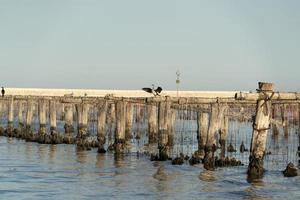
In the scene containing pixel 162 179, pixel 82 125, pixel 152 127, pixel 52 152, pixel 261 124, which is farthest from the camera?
pixel 152 127

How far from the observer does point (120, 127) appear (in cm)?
3284

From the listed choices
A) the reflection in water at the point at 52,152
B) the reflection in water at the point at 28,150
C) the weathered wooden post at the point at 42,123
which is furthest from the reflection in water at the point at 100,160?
the weathered wooden post at the point at 42,123

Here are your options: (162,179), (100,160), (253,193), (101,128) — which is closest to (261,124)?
(253,193)

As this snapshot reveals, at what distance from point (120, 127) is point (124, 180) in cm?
846

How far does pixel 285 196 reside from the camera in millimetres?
21859

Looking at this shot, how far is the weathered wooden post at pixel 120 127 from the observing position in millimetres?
32906

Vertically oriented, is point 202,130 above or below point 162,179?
above

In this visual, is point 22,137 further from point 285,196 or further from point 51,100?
point 285,196

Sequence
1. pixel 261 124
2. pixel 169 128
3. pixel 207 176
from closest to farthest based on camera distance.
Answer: pixel 261 124
pixel 207 176
pixel 169 128

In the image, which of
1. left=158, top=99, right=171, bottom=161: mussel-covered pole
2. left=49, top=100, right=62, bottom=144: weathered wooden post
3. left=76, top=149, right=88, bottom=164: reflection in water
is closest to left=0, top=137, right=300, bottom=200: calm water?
left=76, top=149, right=88, bottom=164: reflection in water

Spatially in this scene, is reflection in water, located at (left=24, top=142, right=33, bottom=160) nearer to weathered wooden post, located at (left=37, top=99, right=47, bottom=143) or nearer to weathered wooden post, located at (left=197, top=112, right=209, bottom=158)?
weathered wooden post, located at (left=37, top=99, right=47, bottom=143)

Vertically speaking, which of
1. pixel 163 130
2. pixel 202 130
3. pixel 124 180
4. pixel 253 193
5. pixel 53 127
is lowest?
pixel 253 193

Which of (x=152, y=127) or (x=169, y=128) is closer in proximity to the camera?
(x=169, y=128)

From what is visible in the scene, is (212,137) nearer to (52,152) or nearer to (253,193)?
(253,193)
